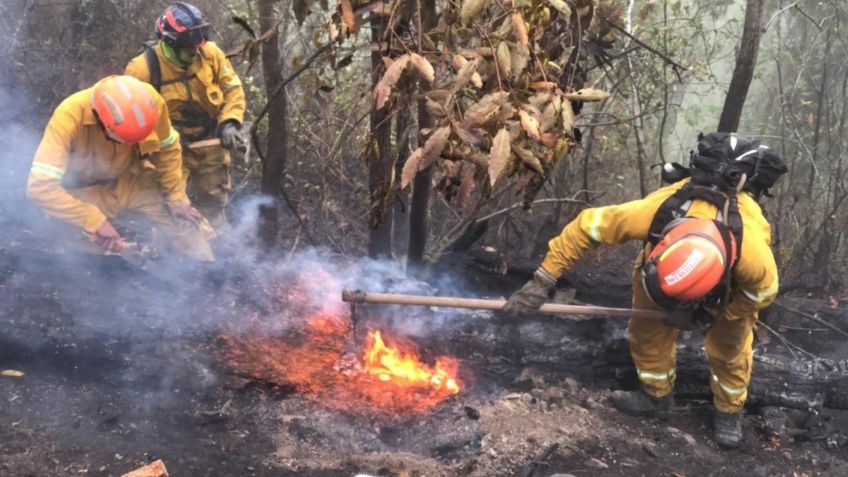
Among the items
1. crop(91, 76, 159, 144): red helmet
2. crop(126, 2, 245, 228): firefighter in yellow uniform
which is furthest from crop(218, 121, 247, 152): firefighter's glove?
crop(91, 76, 159, 144): red helmet

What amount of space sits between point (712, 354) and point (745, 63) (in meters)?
2.30

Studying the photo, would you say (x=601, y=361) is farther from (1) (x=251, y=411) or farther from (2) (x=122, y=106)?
(2) (x=122, y=106)

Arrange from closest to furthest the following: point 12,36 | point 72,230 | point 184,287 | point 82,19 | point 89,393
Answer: point 89,393, point 184,287, point 72,230, point 12,36, point 82,19

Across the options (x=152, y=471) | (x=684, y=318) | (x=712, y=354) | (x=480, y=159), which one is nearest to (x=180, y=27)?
(x=152, y=471)

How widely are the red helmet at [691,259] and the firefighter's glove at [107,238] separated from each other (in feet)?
11.5

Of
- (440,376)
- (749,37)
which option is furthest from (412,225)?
(749,37)

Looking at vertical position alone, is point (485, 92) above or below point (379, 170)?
above

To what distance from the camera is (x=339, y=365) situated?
436 cm

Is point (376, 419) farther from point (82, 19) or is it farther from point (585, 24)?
point (82, 19)

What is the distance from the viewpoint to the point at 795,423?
4.66 meters

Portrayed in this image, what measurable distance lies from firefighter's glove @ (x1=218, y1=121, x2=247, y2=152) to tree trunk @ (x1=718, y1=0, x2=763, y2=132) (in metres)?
3.99

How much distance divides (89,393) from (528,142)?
2910 millimetres

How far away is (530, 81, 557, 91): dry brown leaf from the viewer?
99.3 inches

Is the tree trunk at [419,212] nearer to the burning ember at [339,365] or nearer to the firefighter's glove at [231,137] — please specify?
the burning ember at [339,365]
